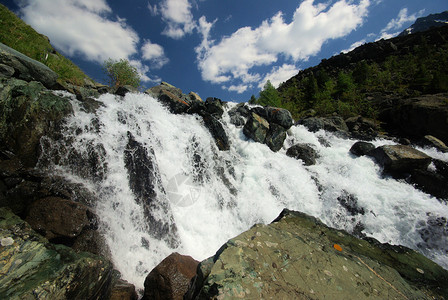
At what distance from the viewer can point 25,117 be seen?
631cm

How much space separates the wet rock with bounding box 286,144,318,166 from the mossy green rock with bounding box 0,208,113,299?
14.3m

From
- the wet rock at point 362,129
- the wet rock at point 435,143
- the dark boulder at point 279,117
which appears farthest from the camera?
the wet rock at point 362,129

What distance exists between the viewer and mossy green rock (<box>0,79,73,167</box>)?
19.7 feet

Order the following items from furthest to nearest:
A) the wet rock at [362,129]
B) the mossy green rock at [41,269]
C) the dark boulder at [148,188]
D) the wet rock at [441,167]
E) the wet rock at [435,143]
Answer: the wet rock at [362,129], the wet rock at [435,143], the wet rock at [441,167], the dark boulder at [148,188], the mossy green rock at [41,269]

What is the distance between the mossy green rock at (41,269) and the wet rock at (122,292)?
359mm

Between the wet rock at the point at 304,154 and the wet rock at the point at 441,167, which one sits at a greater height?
the wet rock at the point at 304,154

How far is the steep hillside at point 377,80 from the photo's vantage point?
30.2 metres

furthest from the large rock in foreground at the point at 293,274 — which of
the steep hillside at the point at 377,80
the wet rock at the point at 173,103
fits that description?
the steep hillside at the point at 377,80

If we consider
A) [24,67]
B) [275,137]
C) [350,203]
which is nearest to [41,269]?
[24,67]

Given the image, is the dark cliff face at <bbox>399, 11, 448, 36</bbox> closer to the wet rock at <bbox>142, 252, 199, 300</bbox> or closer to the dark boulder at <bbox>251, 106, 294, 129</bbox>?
the dark boulder at <bbox>251, 106, 294, 129</bbox>

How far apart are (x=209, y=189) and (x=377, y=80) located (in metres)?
51.9

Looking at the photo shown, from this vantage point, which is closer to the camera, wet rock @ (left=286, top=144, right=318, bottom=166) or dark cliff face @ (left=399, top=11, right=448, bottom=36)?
wet rock @ (left=286, top=144, right=318, bottom=166)

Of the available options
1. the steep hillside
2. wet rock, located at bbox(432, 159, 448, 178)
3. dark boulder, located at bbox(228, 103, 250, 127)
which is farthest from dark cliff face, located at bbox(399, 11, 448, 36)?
dark boulder, located at bbox(228, 103, 250, 127)

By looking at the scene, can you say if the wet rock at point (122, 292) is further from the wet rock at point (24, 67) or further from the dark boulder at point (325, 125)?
the dark boulder at point (325, 125)
